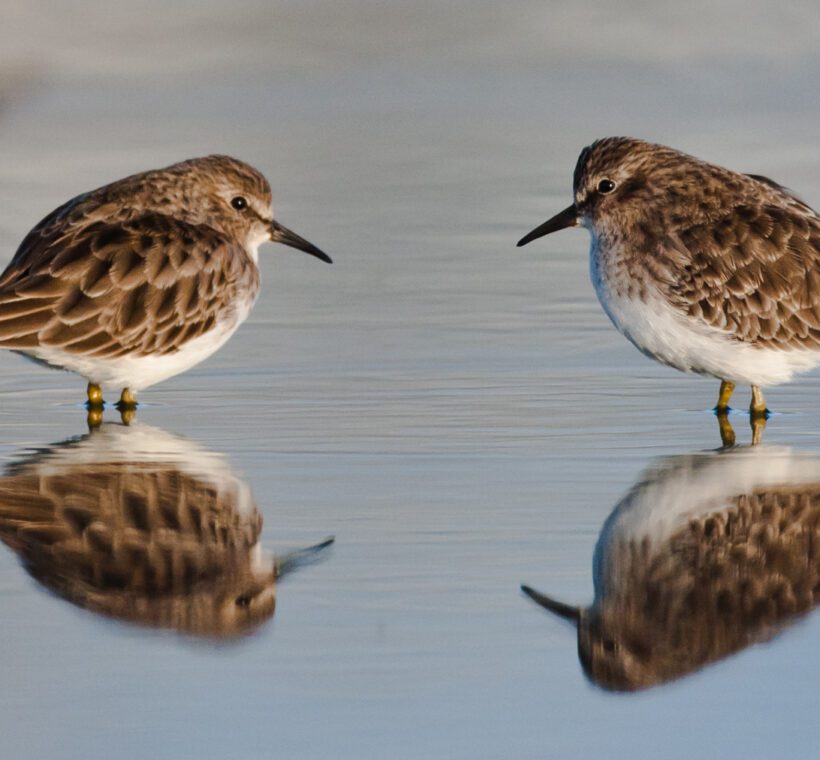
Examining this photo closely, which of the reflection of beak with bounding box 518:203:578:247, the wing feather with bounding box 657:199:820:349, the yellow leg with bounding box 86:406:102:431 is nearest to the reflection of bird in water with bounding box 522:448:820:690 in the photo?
the wing feather with bounding box 657:199:820:349

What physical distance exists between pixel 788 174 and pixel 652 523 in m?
8.54

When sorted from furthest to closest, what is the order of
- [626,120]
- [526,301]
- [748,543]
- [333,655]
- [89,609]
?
[626,120] → [526,301] → [748,543] → [89,609] → [333,655]

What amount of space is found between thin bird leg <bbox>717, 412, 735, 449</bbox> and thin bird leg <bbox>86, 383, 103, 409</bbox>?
11.4 ft

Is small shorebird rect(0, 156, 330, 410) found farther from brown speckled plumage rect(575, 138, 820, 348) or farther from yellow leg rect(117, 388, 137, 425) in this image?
brown speckled plumage rect(575, 138, 820, 348)

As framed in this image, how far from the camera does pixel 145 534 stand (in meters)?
7.65

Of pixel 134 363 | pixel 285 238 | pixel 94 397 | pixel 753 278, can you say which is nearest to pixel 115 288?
pixel 134 363

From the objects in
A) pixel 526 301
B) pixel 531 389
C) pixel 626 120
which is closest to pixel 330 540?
pixel 531 389

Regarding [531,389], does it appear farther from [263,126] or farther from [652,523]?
[263,126]

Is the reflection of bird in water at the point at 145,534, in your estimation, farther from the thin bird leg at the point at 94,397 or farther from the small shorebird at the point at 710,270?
the small shorebird at the point at 710,270

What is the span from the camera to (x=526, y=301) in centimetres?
1284

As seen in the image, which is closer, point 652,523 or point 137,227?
point 652,523

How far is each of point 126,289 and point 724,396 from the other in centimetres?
343

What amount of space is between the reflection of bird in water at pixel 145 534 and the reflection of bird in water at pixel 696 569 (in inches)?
45.7

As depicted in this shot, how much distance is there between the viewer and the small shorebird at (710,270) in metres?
10.3
